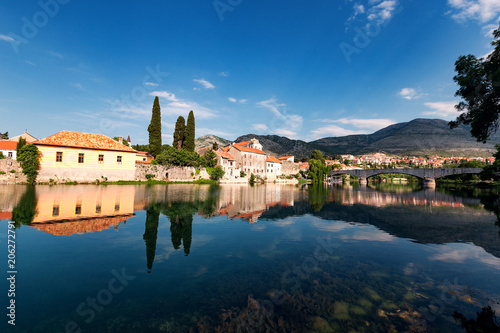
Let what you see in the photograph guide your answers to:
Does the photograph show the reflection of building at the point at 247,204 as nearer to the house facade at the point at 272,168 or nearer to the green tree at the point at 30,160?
the green tree at the point at 30,160

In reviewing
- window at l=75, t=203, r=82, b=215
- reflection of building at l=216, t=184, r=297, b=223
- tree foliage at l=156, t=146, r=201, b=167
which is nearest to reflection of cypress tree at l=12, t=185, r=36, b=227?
window at l=75, t=203, r=82, b=215

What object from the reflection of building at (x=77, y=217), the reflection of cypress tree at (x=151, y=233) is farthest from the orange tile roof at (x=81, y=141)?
the reflection of cypress tree at (x=151, y=233)

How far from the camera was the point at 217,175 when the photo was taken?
177 ft

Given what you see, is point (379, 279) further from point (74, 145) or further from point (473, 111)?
point (74, 145)

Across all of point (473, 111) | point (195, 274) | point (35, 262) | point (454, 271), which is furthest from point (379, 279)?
point (473, 111)

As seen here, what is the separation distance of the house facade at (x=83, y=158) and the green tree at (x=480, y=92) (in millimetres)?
43014

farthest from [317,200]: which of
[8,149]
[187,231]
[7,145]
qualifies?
[7,145]

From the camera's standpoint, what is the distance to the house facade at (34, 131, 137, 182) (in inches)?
1300

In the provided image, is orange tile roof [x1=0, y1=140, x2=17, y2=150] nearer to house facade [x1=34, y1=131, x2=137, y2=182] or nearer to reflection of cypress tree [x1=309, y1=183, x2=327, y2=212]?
house facade [x1=34, y1=131, x2=137, y2=182]

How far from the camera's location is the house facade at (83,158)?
3303cm

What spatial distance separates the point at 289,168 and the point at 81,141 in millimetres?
72214

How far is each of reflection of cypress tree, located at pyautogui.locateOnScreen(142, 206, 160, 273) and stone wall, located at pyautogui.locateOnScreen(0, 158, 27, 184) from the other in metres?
28.6

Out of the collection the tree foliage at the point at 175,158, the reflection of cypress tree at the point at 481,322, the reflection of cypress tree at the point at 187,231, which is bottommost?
the reflection of cypress tree at the point at 481,322

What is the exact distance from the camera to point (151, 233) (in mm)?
9820
